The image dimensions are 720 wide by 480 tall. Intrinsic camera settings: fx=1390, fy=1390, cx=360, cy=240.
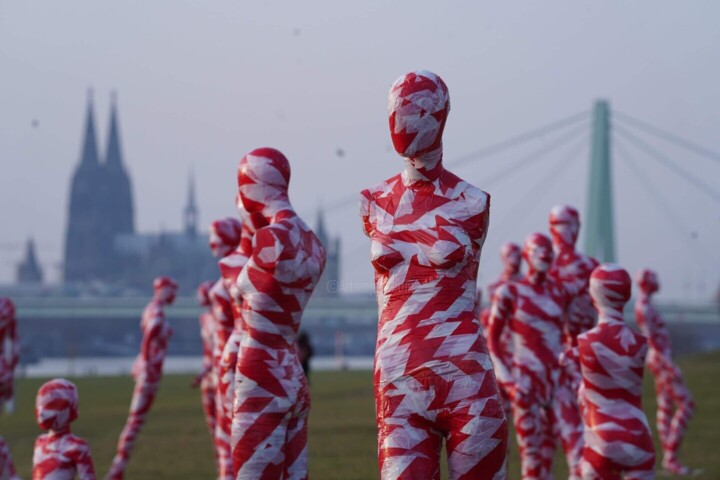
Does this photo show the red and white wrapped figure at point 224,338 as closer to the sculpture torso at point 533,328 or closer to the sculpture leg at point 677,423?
the sculpture torso at point 533,328

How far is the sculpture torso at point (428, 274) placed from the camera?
4445 millimetres

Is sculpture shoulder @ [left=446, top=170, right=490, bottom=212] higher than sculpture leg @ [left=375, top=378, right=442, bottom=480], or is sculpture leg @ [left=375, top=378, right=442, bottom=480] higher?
sculpture shoulder @ [left=446, top=170, right=490, bottom=212]

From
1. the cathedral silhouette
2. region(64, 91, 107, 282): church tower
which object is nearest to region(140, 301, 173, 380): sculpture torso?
the cathedral silhouette

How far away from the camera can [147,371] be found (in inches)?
413

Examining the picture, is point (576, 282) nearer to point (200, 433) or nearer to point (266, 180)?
point (266, 180)

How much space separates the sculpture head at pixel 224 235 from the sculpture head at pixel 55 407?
1.92m

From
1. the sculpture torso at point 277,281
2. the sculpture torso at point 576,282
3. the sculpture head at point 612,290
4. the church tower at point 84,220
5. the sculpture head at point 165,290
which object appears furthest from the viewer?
the church tower at point 84,220

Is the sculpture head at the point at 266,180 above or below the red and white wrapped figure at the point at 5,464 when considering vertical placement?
above

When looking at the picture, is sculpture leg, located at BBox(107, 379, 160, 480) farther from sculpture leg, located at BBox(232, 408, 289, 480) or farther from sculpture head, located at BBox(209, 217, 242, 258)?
sculpture leg, located at BBox(232, 408, 289, 480)

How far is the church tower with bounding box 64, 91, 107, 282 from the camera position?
183 m

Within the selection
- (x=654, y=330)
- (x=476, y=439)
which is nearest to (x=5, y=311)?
(x=476, y=439)

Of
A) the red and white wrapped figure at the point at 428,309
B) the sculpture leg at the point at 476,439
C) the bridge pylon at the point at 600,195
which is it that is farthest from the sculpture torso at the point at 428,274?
the bridge pylon at the point at 600,195

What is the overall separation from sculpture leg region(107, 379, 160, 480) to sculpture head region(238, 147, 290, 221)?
15.2ft

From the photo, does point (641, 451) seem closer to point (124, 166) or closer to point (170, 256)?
point (170, 256)
